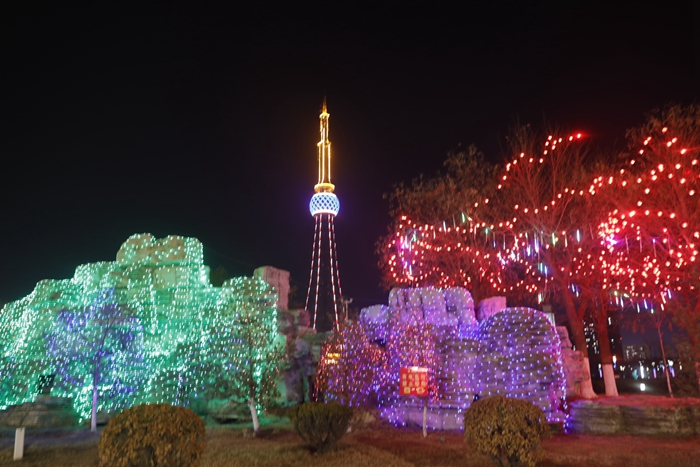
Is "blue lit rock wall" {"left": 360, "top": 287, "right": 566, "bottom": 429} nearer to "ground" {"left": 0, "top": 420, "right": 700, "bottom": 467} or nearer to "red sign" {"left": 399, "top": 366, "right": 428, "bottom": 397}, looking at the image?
"ground" {"left": 0, "top": 420, "right": 700, "bottom": 467}

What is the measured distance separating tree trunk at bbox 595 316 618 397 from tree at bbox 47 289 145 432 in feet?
51.1

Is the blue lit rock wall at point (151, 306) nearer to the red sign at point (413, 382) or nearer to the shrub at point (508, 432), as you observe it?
the red sign at point (413, 382)

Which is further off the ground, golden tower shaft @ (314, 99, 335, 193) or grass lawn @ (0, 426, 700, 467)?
golden tower shaft @ (314, 99, 335, 193)

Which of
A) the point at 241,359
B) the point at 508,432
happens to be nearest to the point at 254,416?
the point at 241,359

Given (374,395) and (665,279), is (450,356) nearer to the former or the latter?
(374,395)

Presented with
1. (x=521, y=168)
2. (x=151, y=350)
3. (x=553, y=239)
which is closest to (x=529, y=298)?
(x=553, y=239)

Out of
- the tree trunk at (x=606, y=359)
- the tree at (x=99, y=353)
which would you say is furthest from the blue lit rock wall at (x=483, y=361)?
the tree at (x=99, y=353)

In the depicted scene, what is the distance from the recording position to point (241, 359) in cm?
1384

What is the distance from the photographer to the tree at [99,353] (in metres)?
15.4

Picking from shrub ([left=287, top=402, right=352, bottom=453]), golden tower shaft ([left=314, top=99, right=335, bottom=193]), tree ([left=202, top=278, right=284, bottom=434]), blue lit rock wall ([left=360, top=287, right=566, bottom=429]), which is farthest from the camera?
golden tower shaft ([left=314, top=99, right=335, bottom=193])

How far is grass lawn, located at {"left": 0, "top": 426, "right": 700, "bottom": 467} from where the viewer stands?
905cm

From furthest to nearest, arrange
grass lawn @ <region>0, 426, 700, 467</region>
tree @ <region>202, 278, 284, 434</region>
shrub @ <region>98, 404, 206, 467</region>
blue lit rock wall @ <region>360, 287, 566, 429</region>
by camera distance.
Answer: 1. blue lit rock wall @ <region>360, 287, 566, 429</region>
2. tree @ <region>202, 278, 284, 434</region>
3. grass lawn @ <region>0, 426, 700, 467</region>
4. shrub @ <region>98, 404, 206, 467</region>

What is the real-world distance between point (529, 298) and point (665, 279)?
18.7 feet

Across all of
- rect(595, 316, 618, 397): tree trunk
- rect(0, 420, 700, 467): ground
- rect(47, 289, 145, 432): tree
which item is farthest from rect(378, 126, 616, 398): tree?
rect(47, 289, 145, 432): tree
